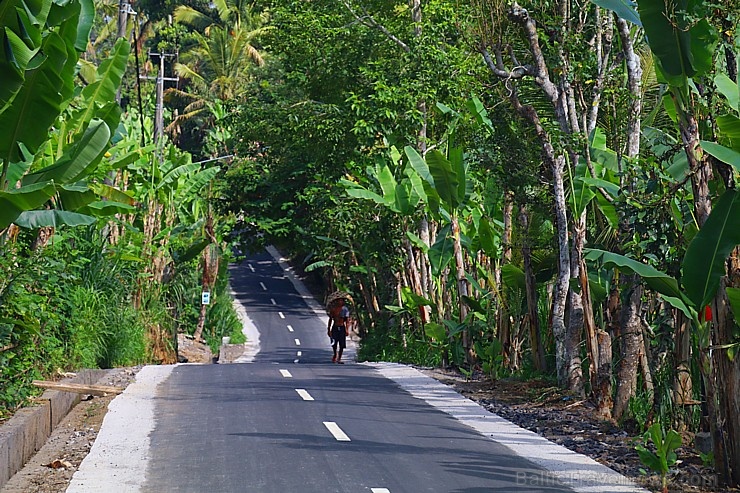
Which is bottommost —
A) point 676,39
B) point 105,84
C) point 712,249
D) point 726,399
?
point 726,399

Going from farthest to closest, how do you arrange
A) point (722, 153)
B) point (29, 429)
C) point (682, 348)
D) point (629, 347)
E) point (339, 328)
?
point (339, 328)
point (629, 347)
point (682, 348)
point (29, 429)
point (722, 153)

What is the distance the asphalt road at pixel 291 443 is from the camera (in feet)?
30.6

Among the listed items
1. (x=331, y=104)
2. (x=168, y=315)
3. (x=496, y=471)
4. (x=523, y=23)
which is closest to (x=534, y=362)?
(x=523, y=23)

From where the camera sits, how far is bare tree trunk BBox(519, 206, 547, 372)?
18.7 m

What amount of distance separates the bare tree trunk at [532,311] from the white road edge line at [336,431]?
6.75 m

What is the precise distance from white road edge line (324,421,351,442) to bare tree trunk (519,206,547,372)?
6754mm

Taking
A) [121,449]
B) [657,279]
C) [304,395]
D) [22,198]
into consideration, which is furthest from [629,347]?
[22,198]

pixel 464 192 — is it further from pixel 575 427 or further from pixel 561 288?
pixel 575 427

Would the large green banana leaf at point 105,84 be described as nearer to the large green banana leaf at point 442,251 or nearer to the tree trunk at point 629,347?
the tree trunk at point 629,347

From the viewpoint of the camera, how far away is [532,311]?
18.8m

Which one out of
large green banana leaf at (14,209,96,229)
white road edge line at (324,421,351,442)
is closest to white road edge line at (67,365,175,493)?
white road edge line at (324,421,351,442)

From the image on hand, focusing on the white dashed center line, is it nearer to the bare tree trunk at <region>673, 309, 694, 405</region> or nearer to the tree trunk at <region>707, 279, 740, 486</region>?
the bare tree trunk at <region>673, 309, 694, 405</region>

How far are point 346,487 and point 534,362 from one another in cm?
1040

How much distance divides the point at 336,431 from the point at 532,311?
7471 millimetres
